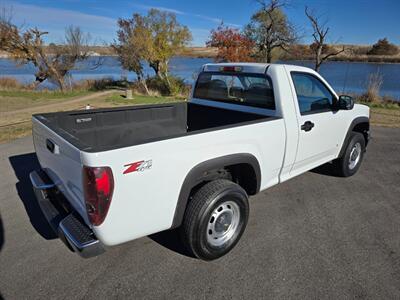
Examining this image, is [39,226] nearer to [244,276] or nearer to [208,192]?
[208,192]

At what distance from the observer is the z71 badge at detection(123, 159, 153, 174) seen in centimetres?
201

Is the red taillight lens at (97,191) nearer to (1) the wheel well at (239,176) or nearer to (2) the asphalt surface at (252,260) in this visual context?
(2) the asphalt surface at (252,260)

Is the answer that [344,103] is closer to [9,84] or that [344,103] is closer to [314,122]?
[314,122]

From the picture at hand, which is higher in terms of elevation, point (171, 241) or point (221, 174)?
point (221, 174)

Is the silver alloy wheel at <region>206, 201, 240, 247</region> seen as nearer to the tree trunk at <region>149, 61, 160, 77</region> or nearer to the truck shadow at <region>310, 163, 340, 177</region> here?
the truck shadow at <region>310, 163, 340, 177</region>

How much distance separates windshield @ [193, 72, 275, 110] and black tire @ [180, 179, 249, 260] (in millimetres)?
1263

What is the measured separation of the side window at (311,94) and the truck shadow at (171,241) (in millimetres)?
2121

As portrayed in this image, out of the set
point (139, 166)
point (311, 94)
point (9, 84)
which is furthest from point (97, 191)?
point (9, 84)

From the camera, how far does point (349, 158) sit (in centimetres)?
463

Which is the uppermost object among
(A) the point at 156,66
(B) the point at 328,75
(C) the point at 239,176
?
(A) the point at 156,66

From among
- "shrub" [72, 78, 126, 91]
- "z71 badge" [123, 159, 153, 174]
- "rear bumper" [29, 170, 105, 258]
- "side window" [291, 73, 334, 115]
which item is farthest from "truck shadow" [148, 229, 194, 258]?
"shrub" [72, 78, 126, 91]

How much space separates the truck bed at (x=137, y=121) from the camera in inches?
129

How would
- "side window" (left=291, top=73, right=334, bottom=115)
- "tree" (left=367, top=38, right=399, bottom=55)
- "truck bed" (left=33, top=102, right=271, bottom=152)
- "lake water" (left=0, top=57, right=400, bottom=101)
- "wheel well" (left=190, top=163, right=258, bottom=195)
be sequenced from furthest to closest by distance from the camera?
"tree" (left=367, top=38, right=399, bottom=55) < "lake water" (left=0, top=57, right=400, bottom=101) < "side window" (left=291, top=73, right=334, bottom=115) < "truck bed" (left=33, top=102, right=271, bottom=152) < "wheel well" (left=190, top=163, right=258, bottom=195)

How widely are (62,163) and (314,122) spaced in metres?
2.92
